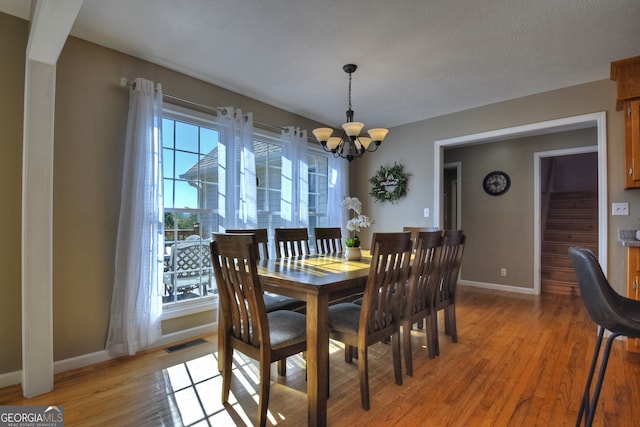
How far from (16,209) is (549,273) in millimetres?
6599

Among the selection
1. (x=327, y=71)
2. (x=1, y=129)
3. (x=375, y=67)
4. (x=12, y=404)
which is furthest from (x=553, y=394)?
(x=1, y=129)

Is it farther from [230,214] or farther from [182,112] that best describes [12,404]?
[182,112]

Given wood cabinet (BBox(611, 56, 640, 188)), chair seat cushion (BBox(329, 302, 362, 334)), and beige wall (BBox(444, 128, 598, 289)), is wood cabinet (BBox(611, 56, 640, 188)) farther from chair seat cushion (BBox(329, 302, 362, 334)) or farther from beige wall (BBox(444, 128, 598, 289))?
chair seat cushion (BBox(329, 302, 362, 334))

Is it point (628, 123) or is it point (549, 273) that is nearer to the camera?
point (628, 123)

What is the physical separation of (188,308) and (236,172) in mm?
1417

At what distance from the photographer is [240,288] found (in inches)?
68.2

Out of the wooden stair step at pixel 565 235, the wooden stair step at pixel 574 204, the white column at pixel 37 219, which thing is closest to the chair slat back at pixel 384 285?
the white column at pixel 37 219

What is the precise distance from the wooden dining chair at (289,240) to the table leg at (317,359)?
1283mm

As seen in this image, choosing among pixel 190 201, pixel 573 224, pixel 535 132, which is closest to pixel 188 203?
pixel 190 201

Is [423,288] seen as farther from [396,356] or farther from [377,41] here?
[377,41]

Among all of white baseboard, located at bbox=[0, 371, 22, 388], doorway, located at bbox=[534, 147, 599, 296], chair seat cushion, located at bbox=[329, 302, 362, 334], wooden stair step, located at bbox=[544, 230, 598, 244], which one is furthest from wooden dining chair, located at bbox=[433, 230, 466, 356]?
wooden stair step, located at bbox=[544, 230, 598, 244]

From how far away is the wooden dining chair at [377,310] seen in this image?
6.10 feet

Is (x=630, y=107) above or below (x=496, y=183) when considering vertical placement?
above

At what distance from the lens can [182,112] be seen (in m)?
3.01
